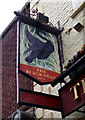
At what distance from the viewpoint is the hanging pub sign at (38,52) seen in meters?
5.71

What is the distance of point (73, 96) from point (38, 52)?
1526mm

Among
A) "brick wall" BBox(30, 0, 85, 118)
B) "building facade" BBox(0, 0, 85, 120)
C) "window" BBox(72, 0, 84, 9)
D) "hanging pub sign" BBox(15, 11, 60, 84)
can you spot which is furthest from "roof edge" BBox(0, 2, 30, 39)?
"hanging pub sign" BBox(15, 11, 60, 84)

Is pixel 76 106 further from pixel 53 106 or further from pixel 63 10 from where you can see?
pixel 63 10

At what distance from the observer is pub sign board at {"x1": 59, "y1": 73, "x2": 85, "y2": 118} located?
4889 mm

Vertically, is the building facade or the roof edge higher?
the roof edge

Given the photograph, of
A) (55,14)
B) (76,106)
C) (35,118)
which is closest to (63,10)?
(55,14)

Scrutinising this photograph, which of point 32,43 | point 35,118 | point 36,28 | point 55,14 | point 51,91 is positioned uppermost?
point 55,14

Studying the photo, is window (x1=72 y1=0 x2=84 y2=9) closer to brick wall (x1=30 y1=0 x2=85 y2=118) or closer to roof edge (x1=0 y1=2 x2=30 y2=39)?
brick wall (x1=30 y1=0 x2=85 y2=118)

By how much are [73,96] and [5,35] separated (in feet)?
22.4

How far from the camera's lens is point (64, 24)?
7.56 metres

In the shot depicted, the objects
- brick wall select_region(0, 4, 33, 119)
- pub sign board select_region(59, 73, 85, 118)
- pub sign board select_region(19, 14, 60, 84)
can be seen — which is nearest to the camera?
pub sign board select_region(59, 73, 85, 118)

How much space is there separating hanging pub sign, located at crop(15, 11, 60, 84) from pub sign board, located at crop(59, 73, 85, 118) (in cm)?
67

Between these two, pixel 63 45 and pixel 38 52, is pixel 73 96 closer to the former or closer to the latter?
pixel 38 52

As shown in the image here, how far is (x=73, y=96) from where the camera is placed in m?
5.07
